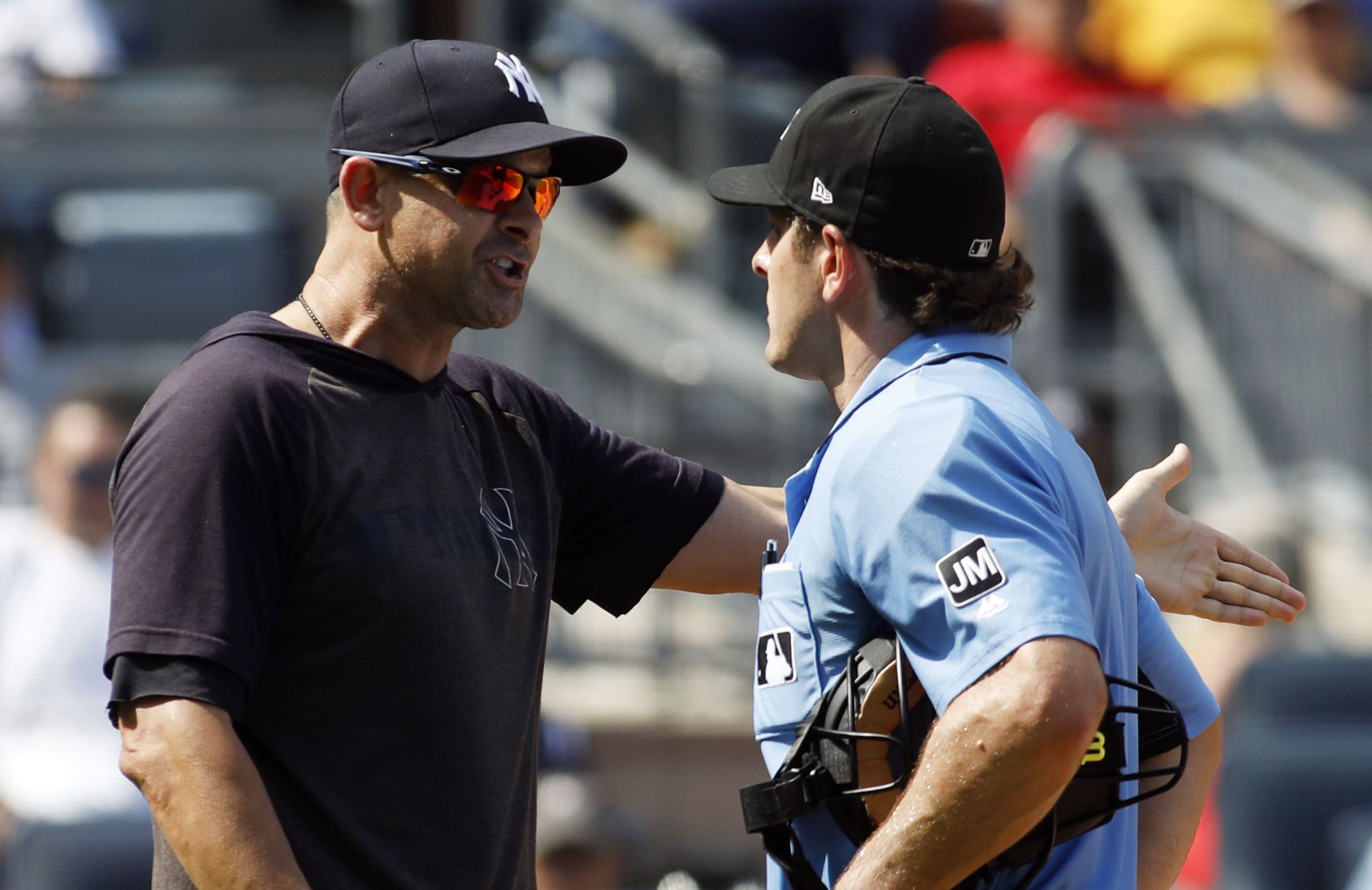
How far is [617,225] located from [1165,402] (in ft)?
9.05

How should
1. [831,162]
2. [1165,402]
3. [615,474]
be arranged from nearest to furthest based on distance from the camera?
[831,162] → [615,474] → [1165,402]

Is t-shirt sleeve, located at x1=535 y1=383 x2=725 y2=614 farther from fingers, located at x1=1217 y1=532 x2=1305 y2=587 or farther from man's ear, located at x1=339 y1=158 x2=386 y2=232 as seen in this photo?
fingers, located at x1=1217 y1=532 x2=1305 y2=587

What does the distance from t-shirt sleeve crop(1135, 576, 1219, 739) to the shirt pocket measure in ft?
1.93

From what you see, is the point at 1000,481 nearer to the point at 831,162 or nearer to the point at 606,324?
the point at 831,162

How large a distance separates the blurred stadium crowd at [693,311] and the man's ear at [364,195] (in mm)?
3147

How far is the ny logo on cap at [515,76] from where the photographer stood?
8.94 feet

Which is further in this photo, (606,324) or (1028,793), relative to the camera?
(606,324)

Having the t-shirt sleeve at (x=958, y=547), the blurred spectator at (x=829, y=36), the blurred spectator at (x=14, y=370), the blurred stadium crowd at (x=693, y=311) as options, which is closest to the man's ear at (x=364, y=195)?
the t-shirt sleeve at (x=958, y=547)

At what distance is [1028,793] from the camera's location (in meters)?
2.23

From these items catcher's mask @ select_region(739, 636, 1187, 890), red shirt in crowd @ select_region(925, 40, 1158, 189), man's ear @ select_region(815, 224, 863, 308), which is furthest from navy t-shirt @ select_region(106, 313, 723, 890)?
red shirt in crowd @ select_region(925, 40, 1158, 189)

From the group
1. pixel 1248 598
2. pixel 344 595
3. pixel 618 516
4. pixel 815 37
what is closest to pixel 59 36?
pixel 815 37

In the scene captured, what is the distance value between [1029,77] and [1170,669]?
5605 mm

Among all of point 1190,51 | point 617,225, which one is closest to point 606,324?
point 617,225

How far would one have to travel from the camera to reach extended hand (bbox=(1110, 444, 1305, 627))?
9.32 feet
